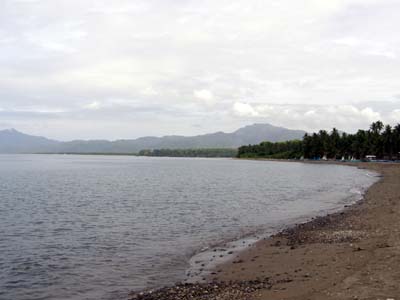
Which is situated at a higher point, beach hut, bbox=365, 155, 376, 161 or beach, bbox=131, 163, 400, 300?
beach hut, bbox=365, 155, 376, 161

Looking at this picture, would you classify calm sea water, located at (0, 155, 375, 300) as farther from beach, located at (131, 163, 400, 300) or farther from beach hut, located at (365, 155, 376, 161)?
beach hut, located at (365, 155, 376, 161)

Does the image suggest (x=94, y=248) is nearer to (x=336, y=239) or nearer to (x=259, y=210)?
(x=336, y=239)

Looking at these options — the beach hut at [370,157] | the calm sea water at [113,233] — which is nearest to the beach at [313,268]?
the calm sea water at [113,233]

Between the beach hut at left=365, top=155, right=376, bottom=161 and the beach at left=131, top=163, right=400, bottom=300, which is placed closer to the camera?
the beach at left=131, top=163, right=400, bottom=300

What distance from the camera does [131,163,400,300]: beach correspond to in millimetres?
13695

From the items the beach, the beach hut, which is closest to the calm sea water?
the beach

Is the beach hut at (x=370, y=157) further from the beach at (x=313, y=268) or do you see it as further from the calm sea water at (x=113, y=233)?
the beach at (x=313, y=268)

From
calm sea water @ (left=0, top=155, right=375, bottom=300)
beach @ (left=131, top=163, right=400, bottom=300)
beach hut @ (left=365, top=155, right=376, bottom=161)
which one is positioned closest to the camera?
beach @ (left=131, top=163, right=400, bottom=300)

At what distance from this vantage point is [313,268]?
57.9 feet

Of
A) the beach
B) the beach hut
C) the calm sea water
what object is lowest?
the calm sea water

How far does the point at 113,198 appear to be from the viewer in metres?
53.6

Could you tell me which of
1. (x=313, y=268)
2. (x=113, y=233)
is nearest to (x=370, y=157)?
(x=113, y=233)

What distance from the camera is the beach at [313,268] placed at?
13.7 m

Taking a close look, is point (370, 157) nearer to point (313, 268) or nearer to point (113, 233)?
point (113, 233)
